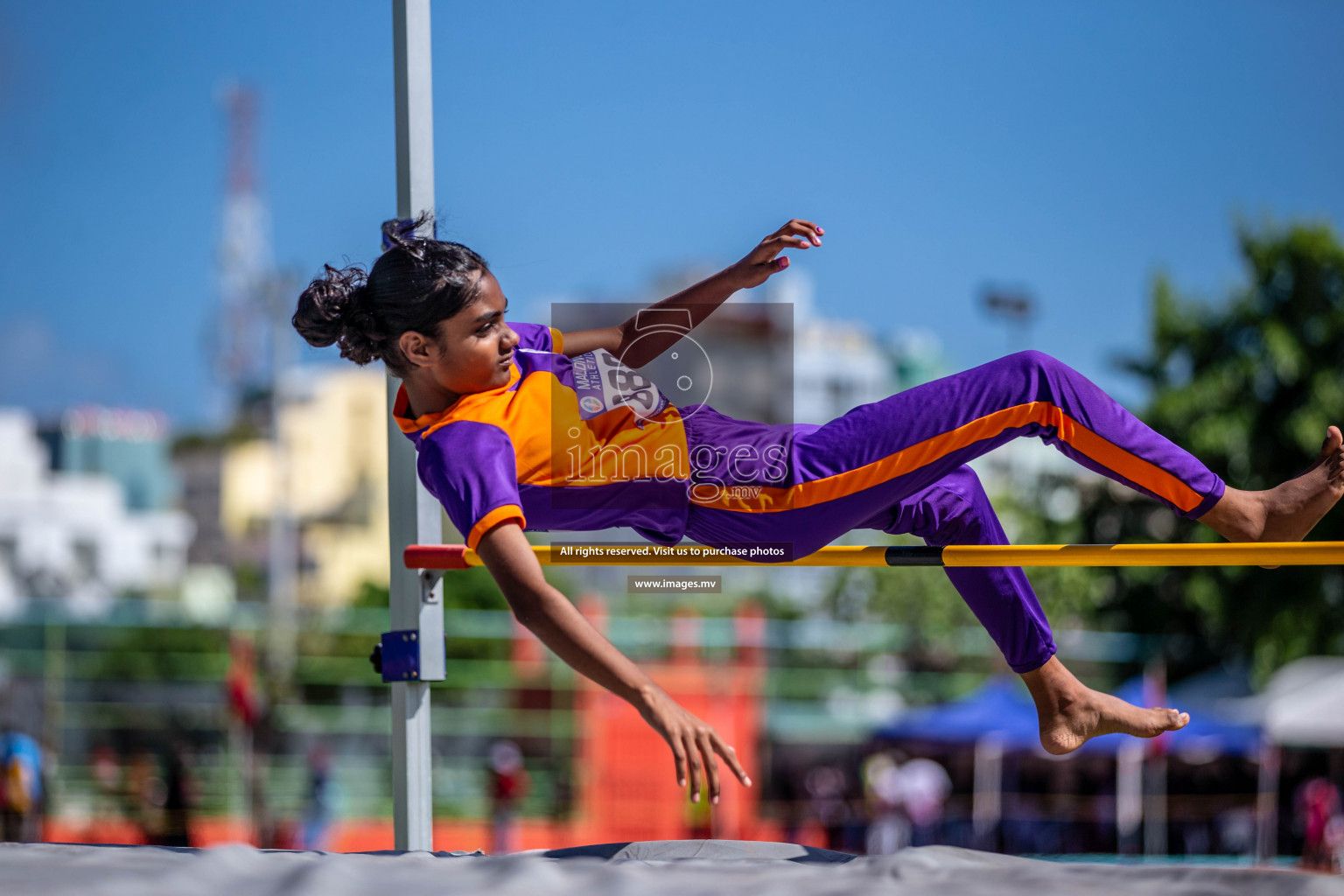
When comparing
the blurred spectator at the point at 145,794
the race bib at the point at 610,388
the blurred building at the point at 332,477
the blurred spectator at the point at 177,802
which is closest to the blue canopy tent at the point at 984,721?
the blurred spectator at the point at 177,802

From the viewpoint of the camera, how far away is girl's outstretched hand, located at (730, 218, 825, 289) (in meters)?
2.46

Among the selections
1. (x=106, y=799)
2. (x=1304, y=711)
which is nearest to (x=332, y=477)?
(x=106, y=799)

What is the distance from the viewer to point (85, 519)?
37.4 m

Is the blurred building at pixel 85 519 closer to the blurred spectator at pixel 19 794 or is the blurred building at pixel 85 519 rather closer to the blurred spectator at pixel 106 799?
the blurred spectator at pixel 106 799

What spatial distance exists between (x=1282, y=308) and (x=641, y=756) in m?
8.29

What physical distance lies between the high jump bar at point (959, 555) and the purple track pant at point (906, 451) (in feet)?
0.21

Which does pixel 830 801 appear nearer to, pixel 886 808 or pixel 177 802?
pixel 886 808

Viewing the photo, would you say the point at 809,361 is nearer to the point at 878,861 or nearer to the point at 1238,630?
the point at 1238,630

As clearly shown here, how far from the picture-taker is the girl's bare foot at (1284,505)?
224cm

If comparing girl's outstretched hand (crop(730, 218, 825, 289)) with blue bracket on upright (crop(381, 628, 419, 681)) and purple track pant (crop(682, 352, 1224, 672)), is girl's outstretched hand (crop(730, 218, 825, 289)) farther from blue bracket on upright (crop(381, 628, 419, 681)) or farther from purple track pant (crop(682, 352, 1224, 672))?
blue bracket on upright (crop(381, 628, 419, 681))

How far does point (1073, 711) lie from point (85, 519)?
39121 millimetres

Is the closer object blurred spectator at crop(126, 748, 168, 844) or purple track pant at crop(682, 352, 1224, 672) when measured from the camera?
purple track pant at crop(682, 352, 1224, 672)

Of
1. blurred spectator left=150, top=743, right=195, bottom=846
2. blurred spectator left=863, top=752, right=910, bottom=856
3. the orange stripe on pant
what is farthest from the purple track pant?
blurred spectator left=863, top=752, right=910, bottom=856

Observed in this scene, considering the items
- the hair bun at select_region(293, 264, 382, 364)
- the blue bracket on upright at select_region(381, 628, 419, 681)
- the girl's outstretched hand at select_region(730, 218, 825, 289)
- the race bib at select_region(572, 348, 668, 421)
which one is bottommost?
the blue bracket on upright at select_region(381, 628, 419, 681)
